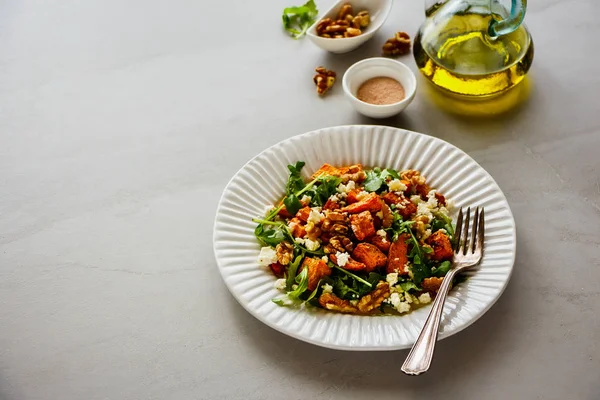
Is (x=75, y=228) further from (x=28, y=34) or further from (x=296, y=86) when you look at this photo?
(x=28, y=34)

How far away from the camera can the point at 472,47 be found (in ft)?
4.94

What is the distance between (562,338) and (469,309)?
8.0 inches

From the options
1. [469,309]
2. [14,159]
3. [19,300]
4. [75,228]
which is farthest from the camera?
[14,159]

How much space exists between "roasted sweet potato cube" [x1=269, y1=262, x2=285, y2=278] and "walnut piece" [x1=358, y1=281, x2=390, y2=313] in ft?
0.57

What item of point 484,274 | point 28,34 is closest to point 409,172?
point 484,274

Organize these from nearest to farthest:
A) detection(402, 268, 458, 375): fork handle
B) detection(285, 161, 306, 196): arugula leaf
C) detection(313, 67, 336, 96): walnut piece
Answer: detection(402, 268, 458, 375): fork handle → detection(285, 161, 306, 196): arugula leaf → detection(313, 67, 336, 96): walnut piece

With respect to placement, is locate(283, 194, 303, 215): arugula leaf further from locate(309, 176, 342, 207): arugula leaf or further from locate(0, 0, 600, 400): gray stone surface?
locate(0, 0, 600, 400): gray stone surface

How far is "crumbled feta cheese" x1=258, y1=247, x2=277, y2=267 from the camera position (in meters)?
1.26

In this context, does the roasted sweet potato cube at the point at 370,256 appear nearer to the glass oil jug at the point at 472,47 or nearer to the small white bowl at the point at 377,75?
the small white bowl at the point at 377,75

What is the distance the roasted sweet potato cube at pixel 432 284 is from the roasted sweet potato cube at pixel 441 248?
6 centimetres

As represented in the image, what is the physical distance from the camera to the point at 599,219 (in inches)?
54.7

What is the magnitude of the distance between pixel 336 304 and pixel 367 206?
0.20m

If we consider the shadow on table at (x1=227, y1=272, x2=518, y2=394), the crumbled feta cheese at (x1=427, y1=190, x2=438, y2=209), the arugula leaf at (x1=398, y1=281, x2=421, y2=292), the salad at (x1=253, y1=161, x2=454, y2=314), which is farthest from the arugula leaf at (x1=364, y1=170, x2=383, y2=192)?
the shadow on table at (x1=227, y1=272, x2=518, y2=394)

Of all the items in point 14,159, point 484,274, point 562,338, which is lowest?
point 562,338
